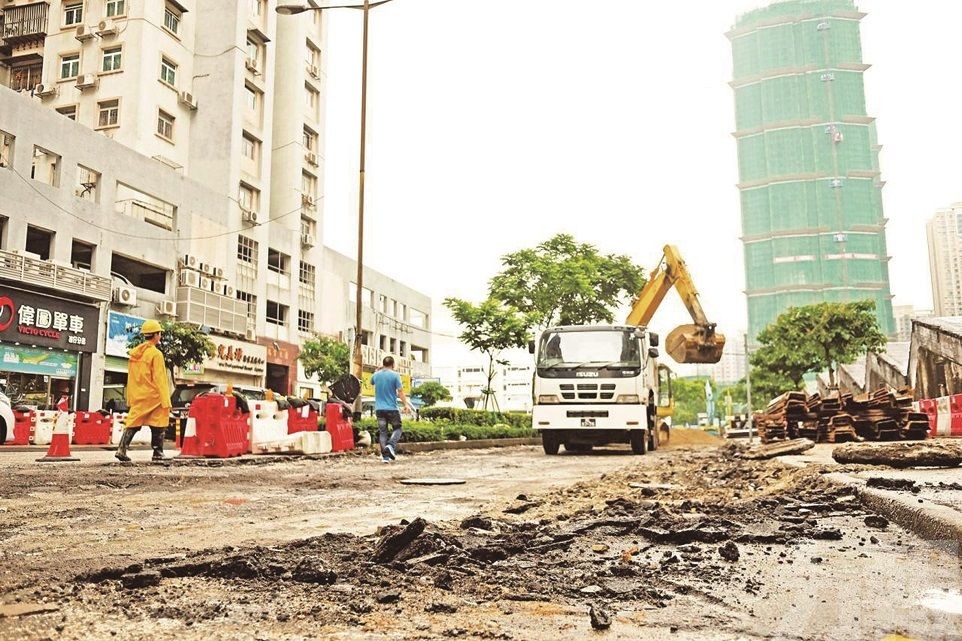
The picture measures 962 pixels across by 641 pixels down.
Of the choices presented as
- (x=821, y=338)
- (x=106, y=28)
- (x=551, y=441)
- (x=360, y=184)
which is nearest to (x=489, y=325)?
(x=360, y=184)

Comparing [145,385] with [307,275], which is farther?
[307,275]

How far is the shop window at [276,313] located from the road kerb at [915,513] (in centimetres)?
3790

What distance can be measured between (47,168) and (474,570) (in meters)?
30.6

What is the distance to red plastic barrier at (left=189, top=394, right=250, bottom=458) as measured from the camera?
39.7 feet

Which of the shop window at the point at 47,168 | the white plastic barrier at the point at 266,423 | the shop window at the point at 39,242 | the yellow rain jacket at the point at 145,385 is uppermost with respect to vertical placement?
the shop window at the point at 47,168

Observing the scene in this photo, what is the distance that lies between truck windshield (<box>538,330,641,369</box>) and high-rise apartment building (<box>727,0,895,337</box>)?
471 feet

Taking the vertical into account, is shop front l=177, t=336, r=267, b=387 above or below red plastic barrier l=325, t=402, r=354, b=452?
above

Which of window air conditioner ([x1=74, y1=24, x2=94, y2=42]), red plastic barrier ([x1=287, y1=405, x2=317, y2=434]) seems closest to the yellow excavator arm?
red plastic barrier ([x1=287, y1=405, x2=317, y2=434])

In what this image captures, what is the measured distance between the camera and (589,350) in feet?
52.4

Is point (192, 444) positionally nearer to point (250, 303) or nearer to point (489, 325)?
point (489, 325)

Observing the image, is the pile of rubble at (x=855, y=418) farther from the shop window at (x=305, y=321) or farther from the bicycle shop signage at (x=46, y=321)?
the shop window at (x=305, y=321)

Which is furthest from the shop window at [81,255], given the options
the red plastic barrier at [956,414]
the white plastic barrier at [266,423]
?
the red plastic barrier at [956,414]

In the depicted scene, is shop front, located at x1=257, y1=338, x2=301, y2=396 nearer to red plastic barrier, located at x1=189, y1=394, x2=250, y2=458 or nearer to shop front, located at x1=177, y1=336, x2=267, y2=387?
shop front, located at x1=177, y1=336, x2=267, y2=387

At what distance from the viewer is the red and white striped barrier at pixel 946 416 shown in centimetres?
1622
